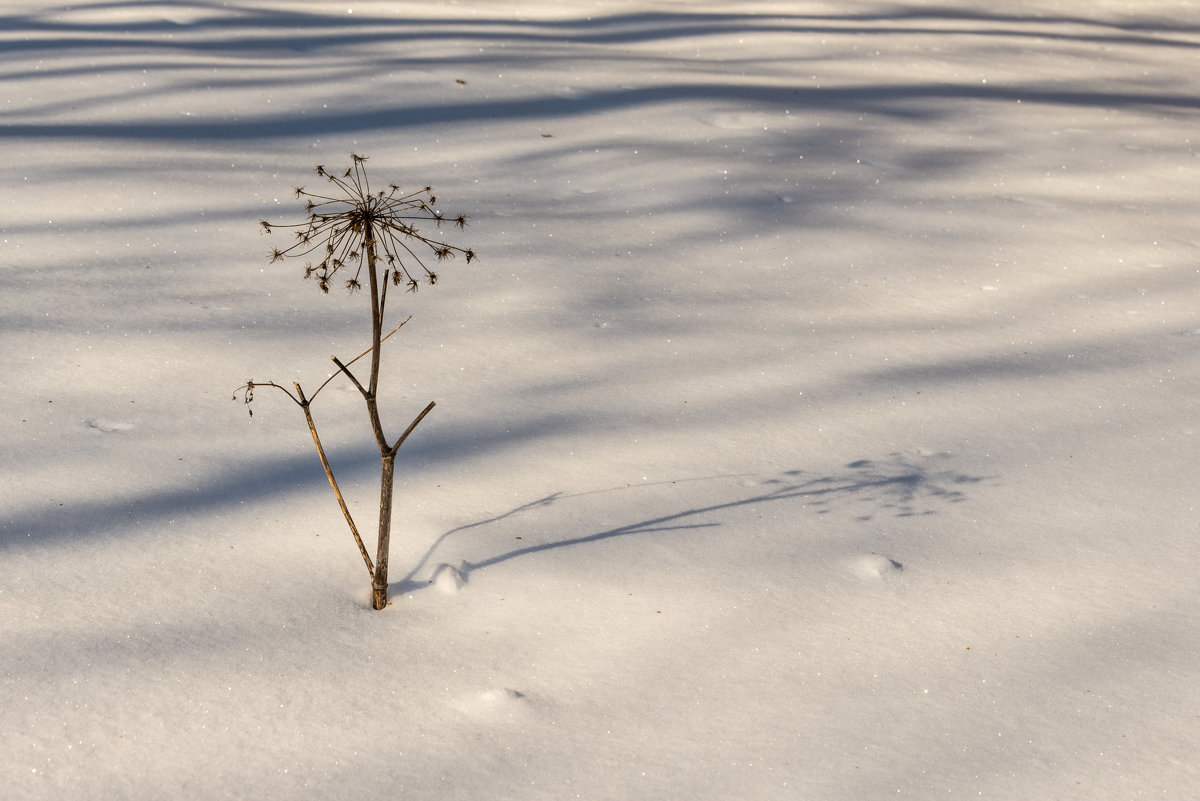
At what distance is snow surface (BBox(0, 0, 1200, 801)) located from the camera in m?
1.59

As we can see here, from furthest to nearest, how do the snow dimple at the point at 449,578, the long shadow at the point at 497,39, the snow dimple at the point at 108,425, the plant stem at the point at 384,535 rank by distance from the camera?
1. the long shadow at the point at 497,39
2. the snow dimple at the point at 108,425
3. the snow dimple at the point at 449,578
4. the plant stem at the point at 384,535

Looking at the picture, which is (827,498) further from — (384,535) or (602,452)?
(384,535)

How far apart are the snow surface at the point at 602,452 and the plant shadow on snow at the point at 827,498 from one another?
0.03 ft

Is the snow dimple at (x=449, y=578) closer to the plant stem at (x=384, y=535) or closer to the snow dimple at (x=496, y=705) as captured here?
the plant stem at (x=384, y=535)

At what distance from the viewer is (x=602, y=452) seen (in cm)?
230

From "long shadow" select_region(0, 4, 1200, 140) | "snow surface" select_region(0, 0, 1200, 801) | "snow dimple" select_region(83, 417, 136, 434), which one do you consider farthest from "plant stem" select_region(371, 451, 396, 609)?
"long shadow" select_region(0, 4, 1200, 140)

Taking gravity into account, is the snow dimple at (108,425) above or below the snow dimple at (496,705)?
above

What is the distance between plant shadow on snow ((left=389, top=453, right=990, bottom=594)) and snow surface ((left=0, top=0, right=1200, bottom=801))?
1 cm

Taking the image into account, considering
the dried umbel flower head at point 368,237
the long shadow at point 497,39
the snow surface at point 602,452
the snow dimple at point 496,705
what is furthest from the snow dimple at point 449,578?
the long shadow at point 497,39

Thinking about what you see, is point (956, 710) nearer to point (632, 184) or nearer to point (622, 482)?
point (622, 482)

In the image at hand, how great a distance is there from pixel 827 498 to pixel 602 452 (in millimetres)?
499

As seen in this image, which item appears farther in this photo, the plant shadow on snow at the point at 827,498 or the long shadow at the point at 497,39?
the long shadow at the point at 497,39

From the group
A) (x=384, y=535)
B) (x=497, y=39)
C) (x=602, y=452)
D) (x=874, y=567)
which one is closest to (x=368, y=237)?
(x=384, y=535)

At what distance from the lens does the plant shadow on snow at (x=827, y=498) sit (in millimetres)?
2008
